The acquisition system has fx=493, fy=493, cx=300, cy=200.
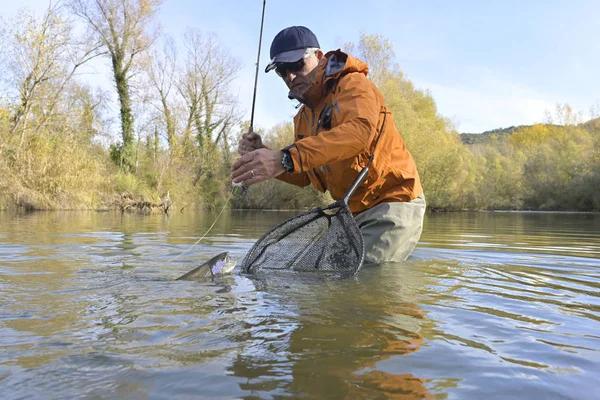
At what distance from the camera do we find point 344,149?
3.15 metres

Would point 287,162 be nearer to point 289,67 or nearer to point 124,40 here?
point 289,67

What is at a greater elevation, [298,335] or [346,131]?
[346,131]

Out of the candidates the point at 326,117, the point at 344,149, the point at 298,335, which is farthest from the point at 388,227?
the point at 298,335

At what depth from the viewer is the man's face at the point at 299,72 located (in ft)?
12.6

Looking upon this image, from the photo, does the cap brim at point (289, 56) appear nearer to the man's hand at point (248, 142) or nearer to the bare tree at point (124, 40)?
the man's hand at point (248, 142)

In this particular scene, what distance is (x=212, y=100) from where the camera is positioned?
3197 centimetres

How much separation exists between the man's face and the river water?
1527mm

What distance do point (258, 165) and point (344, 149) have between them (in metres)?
0.59

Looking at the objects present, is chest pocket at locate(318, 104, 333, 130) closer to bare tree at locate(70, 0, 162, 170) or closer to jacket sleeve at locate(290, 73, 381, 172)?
jacket sleeve at locate(290, 73, 381, 172)

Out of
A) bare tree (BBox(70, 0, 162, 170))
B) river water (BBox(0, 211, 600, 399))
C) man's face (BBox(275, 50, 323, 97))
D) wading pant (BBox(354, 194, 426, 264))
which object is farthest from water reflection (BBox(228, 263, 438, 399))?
bare tree (BBox(70, 0, 162, 170))

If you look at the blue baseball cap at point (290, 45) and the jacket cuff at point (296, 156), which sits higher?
the blue baseball cap at point (290, 45)

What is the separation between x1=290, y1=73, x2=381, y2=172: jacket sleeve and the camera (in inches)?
119

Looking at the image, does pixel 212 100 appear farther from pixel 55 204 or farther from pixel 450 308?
pixel 450 308

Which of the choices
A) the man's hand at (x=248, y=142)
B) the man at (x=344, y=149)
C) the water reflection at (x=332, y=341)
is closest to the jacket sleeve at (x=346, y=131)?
the man at (x=344, y=149)
